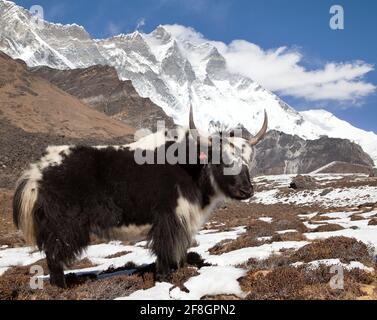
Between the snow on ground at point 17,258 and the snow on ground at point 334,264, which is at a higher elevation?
the snow on ground at point 334,264

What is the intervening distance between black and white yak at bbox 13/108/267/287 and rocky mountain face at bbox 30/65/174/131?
143283 millimetres

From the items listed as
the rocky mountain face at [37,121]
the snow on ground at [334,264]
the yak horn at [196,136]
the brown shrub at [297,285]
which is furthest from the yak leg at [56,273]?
the rocky mountain face at [37,121]

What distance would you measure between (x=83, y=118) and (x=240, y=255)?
92.2 m

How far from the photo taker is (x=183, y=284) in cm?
759

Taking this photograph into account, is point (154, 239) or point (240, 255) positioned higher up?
point (154, 239)

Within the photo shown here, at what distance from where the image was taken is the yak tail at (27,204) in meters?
7.89

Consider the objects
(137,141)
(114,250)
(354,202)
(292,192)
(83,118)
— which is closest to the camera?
(137,141)

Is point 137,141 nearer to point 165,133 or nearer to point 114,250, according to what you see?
point 165,133

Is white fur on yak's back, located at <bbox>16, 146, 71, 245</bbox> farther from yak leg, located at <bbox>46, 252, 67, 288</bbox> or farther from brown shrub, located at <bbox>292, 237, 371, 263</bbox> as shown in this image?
brown shrub, located at <bbox>292, 237, 371, 263</bbox>

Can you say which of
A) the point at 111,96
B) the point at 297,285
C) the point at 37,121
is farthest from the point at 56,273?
the point at 111,96

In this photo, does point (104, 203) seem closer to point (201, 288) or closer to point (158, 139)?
point (158, 139)

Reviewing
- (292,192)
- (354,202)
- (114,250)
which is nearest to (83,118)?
(292,192)

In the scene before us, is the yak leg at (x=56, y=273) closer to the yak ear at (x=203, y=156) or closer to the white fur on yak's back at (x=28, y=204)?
the white fur on yak's back at (x=28, y=204)
